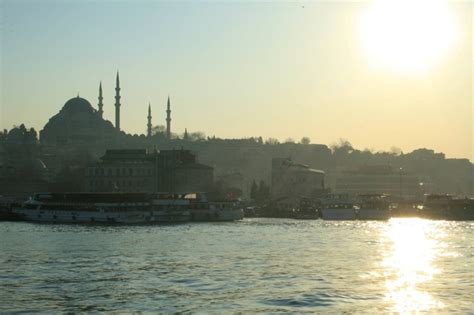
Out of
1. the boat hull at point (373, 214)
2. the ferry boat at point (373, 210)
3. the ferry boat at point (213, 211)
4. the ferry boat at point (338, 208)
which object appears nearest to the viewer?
the ferry boat at point (213, 211)

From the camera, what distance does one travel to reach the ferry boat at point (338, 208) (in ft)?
296

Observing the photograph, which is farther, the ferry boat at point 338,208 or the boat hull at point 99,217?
the ferry boat at point 338,208

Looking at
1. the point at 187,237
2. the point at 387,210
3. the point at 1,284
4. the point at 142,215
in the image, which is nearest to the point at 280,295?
the point at 1,284

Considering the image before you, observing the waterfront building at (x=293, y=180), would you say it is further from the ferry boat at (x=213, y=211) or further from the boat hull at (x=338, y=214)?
the ferry boat at (x=213, y=211)

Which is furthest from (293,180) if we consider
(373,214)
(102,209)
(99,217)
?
(99,217)

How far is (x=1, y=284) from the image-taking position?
94.4 ft

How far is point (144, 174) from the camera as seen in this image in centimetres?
11156

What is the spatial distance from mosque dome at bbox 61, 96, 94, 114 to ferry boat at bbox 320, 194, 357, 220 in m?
87.6

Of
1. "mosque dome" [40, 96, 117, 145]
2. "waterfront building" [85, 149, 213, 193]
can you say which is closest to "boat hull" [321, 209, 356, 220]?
"waterfront building" [85, 149, 213, 193]

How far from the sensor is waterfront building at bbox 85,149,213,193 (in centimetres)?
11075

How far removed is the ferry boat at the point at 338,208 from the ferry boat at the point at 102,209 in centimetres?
1865

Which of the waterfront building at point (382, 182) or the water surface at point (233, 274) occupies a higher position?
the waterfront building at point (382, 182)

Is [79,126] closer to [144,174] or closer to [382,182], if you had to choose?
[382,182]

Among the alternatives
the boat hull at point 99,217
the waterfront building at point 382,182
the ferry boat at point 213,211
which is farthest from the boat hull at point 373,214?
the waterfront building at point 382,182
